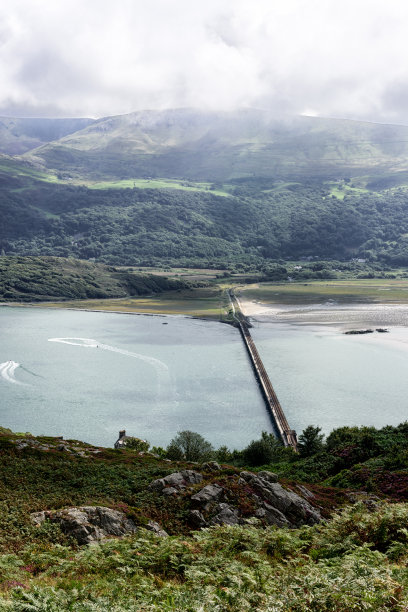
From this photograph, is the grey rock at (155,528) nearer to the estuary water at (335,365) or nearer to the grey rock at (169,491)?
the grey rock at (169,491)

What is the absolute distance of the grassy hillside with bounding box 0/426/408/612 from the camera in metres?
7.62

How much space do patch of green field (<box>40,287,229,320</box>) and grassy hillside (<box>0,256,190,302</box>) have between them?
5.75m

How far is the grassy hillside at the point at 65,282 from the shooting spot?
420ft

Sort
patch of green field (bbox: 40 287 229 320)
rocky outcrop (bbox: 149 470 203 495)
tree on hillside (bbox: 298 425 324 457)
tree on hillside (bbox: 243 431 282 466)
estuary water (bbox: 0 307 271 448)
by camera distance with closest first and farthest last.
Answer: rocky outcrop (bbox: 149 470 203 495), tree on hillside (bbox: 243 431 282 466), tree on hillside (bbox: 298 425 324 457), estuary water (bbox: 0 307 271 448), patch of green field (bbox: 40 287 229 320)

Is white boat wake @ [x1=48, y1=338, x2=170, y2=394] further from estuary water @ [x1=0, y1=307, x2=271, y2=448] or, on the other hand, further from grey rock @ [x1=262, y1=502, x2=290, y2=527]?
grey rock @ [x1=262, y1=502, x2=290, y2=527]

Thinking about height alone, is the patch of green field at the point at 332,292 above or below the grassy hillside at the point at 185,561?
above

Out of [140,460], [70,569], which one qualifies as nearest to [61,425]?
[140,460]

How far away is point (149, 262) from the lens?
7766 inches

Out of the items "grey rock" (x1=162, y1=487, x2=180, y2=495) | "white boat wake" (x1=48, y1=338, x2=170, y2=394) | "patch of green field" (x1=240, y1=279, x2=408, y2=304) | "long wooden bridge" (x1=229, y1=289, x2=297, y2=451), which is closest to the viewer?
"grey rock" (x1=162, y1=487, x2=180, y2=495)

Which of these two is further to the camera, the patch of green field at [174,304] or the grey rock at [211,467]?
the patch of green field at [174,304]

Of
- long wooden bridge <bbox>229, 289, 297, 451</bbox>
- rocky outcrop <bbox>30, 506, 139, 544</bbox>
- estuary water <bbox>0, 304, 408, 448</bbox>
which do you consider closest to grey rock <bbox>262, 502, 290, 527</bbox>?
rocky outcrop <bbox>30, 506, 139, 544</bbox>

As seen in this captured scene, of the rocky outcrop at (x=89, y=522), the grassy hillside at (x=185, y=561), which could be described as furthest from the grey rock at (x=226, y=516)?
the rocky outcrop at (x=89, y=522)

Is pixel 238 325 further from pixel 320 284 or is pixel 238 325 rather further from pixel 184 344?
pixel 320 284

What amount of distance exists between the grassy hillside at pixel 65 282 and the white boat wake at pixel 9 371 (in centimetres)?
6486
